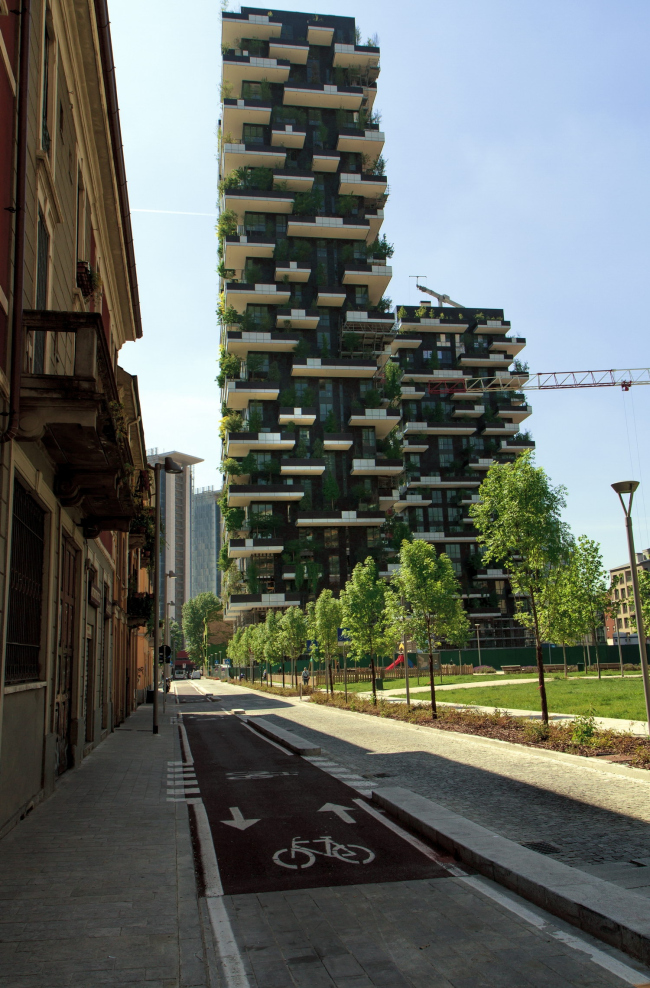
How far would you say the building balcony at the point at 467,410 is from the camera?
91.4 m

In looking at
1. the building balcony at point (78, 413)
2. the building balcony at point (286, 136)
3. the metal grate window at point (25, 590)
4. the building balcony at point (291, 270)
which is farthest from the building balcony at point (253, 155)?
the metal grate window at point (25, 590)

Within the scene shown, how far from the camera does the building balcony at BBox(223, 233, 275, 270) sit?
242 feet

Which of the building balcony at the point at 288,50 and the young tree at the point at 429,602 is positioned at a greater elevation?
the building balcony at the point at 288,50

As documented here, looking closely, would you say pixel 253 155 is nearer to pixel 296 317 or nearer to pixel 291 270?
pixel 291 270

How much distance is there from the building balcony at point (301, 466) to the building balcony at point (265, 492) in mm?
1651

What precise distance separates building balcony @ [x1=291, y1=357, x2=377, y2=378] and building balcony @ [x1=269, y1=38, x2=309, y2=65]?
31.9 m

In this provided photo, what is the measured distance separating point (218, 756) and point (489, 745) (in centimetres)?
675

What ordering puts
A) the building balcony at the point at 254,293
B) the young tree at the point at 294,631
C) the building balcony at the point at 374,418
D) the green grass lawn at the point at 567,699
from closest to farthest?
the green grass lawn at the point at 567,699 → the young tree at the point at 294,631 → the building balcony at the point at 254,293 → the building balcony at the point at 374,418

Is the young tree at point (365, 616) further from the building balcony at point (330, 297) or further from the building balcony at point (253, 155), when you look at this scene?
the building balcony at point (253, 155)

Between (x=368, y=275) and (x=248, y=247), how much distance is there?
12506mm

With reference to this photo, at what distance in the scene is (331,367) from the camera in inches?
2955

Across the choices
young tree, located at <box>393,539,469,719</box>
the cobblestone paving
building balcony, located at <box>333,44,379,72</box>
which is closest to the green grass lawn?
young tree, located at <box>393,539,469,719</box>

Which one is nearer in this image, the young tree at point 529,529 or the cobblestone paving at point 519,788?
the cobblestone paving at point 519,788

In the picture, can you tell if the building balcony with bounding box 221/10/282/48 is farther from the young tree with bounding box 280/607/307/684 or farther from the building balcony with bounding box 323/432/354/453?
the young tree with bounding box 280/607/307/684
